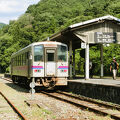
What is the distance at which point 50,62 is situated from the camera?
15.7 metres

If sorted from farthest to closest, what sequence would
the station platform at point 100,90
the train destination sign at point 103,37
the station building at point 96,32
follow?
1. the train destination sign at point 103,37
2. the station building at point 96,32
3. the station platform at point 100,90

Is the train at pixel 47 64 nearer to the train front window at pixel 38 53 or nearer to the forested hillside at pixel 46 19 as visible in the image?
the train front window at pixel 38 53

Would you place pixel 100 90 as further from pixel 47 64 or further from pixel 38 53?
pixel 38 53

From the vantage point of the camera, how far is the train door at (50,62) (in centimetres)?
1566

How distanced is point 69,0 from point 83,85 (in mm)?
108446

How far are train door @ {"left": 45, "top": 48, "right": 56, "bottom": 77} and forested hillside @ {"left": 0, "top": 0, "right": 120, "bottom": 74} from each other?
134 ft

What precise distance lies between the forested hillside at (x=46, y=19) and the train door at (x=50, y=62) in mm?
40836

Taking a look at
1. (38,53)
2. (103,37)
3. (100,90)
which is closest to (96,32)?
(103,37)

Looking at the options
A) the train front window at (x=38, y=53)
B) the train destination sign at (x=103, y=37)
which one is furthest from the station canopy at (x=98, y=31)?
the train front window at (x=38, y=53)

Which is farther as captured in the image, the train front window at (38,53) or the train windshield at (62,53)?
the train windshield at (62,53)

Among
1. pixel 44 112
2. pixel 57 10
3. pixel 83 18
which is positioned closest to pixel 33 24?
pixel 57 10

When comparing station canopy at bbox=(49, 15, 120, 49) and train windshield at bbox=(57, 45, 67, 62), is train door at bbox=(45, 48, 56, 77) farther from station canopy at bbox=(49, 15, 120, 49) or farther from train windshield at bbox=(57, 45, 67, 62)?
station canopy at bbox=(49, 15, 120, 49)

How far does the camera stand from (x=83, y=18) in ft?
211

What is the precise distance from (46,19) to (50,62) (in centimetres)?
8324
